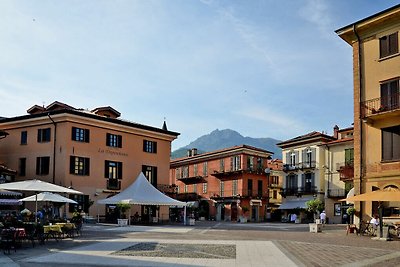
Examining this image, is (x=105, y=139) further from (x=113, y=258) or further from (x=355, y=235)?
(x=113, y=258)

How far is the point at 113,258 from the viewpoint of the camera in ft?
48.8

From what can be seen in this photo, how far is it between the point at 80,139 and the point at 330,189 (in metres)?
30.3

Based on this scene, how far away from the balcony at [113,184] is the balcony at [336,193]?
25739mm

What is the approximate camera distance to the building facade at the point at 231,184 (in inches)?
2426

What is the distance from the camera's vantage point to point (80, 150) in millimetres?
39781

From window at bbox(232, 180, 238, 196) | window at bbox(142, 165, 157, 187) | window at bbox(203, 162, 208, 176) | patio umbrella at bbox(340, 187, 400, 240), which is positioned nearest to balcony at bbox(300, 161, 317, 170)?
window at bbox(232, 180, 238, 196)

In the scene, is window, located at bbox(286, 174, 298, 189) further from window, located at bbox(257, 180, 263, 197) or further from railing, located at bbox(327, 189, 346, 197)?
railing, located at bbox(327, 189, 346, 197)

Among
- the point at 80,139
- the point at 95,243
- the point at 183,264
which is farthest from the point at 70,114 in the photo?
the point at 183,264

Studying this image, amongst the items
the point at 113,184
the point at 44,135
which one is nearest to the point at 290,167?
the point at 113,184

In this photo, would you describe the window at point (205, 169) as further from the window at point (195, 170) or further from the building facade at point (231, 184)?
the window at point (195, 170)

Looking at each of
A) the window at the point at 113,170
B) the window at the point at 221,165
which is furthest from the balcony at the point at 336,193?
the window at the point at 113,170

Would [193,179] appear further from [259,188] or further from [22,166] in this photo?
[22,166]

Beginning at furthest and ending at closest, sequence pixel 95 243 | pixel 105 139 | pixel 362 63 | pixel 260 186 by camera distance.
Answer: pixel 260 186, pixel 105 139, pixel 362 63, pixel 95 243

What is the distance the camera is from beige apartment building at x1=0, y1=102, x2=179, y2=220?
38.9 meters
